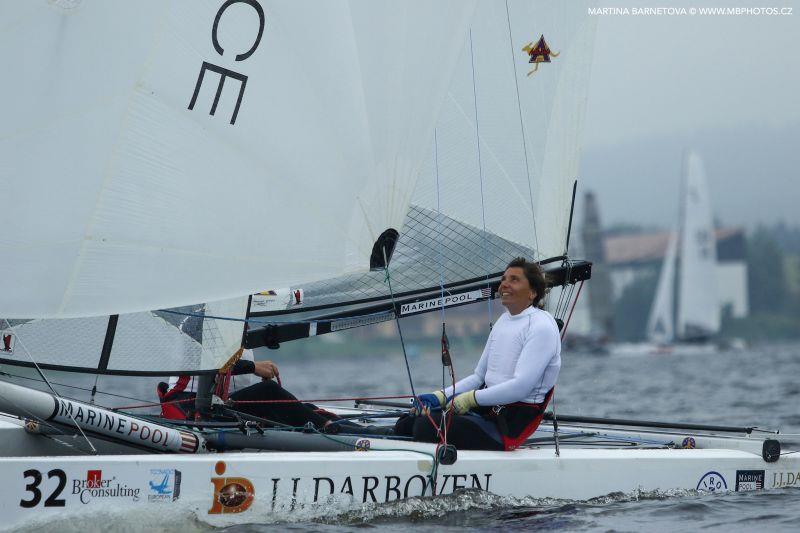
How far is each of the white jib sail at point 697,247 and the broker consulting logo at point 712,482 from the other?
126 ft

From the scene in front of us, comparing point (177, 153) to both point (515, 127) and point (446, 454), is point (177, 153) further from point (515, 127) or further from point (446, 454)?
point (515, 127)

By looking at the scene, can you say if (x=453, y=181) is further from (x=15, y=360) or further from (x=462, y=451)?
(x=15, y=360)

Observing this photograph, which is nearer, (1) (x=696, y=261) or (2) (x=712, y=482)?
(2) (x=712, y=482)

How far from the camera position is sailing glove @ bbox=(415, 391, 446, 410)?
4.88 m

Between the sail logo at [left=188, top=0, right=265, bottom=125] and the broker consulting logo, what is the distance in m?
2.68

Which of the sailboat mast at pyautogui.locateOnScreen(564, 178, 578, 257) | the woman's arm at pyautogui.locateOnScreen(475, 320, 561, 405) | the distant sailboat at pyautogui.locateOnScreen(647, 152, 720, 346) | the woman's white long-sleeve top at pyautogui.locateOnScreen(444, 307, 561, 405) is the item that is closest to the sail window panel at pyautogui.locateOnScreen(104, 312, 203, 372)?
the woman's white long-sleeve top at pyautogui.locateOnScreen(444, 307, 561, 405)

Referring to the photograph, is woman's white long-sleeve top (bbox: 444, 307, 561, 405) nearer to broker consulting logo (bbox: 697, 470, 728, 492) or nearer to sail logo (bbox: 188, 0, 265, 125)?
broker consulting logo (bbox: 697, 470, 728, 492)

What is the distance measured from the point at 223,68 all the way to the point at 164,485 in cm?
166

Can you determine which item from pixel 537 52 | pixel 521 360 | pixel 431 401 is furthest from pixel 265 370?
pixel 537 52

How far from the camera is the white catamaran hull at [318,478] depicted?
3.96 metres

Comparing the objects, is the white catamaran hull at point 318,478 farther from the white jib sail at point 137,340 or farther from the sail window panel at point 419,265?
the sail window panel at point 419,265

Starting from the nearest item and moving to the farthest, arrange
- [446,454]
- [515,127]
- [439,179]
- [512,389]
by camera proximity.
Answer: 1. [446,454]
2. [512,389]
3. [439,179]
4. [515,127]

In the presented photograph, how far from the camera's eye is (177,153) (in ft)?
14.2

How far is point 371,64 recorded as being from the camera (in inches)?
189
